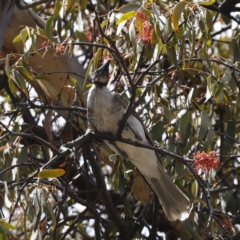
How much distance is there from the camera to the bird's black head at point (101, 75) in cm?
291

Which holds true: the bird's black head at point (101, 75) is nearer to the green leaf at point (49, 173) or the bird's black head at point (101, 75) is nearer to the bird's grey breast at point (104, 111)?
the bird's grey breast at point (104, 111)

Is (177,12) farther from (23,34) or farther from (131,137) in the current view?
(131,137)

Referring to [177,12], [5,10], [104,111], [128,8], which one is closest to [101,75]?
[104,111]

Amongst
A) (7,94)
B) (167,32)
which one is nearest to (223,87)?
(167,32)

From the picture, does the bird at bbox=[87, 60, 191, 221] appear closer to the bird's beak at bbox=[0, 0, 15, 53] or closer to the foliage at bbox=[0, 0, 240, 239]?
the foliage at bbox=[0, 0, 240, 239]

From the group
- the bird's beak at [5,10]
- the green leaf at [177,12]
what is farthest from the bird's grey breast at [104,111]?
the green leaf at [177,12]

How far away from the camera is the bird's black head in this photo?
2912 mm

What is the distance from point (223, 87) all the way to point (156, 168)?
26.9 inches

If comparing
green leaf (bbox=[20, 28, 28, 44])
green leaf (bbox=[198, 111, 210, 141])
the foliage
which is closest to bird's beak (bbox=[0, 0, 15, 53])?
the foliage

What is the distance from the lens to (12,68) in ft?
8.22

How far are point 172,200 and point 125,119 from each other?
0.84 m

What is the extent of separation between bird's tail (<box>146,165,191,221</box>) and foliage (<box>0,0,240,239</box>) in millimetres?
47

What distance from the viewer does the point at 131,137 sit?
2961 mm

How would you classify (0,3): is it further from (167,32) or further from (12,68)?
(167,32)
